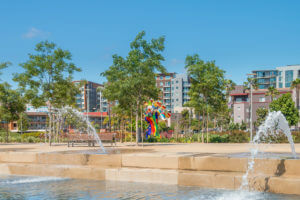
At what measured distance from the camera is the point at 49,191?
29.7ft

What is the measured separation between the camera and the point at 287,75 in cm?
13600

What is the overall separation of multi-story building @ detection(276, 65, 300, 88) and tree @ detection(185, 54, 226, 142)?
11264cm

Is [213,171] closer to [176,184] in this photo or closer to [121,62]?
[176,184]

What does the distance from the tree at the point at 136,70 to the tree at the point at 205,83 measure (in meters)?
6.37

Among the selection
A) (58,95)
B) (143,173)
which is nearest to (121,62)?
(58,95)

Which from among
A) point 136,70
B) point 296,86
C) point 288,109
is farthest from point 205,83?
point 296,86

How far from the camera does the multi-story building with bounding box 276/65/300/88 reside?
432ft

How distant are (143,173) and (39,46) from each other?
14.0 meters

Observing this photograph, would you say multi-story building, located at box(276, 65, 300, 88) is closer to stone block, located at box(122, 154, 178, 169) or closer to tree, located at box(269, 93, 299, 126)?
tree, located at box(269, 93, 299, 126)

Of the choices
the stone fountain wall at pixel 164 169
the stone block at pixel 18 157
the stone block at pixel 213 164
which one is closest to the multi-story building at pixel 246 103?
the stone block at pixel 18 157

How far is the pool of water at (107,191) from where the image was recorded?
8.13 m

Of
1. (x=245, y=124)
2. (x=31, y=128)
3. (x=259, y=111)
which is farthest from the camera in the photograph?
(x=31, y=128)

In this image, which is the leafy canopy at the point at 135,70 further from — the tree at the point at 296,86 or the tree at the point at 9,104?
the tree at the point at 296,86

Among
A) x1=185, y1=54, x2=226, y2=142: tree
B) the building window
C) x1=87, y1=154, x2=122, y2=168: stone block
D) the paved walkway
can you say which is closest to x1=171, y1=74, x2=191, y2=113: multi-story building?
the building window
